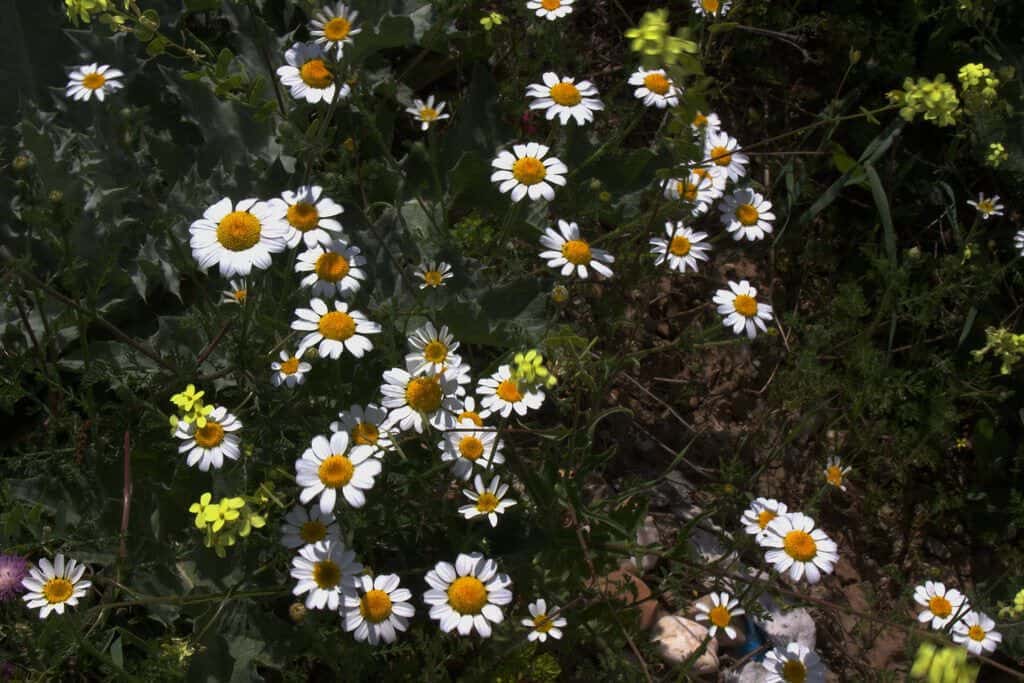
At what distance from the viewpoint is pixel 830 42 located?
4.13 m

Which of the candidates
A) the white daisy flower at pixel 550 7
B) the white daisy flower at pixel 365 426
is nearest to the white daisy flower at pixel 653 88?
the white daisy flower at pixel 550 7

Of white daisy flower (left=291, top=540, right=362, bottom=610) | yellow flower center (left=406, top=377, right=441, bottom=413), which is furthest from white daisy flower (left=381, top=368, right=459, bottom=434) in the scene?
white daisy flower (left=291, top=540, right=362, bottom=610)

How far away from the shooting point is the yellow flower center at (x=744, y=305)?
2.98 meters

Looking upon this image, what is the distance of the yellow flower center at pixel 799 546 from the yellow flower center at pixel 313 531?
1.18 metres

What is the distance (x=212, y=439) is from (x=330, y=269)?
19.9 inches

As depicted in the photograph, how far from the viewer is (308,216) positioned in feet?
7.61

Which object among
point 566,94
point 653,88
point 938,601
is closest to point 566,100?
point 566,94

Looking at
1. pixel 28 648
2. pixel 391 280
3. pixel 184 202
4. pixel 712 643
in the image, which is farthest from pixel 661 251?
pixel 28 648

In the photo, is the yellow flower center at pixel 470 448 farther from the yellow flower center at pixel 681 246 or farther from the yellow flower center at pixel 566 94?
the yellow flower center at pixel 566 94

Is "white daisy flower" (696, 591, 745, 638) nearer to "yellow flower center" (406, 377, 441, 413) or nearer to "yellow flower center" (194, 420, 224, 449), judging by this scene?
"yellow flower center" (406, 377, 441, 413)

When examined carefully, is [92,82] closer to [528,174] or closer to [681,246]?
[528,174]

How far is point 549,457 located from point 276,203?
3.21 ft

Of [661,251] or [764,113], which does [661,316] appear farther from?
[764,113]

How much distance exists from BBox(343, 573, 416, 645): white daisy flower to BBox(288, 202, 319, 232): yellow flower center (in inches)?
33.7
